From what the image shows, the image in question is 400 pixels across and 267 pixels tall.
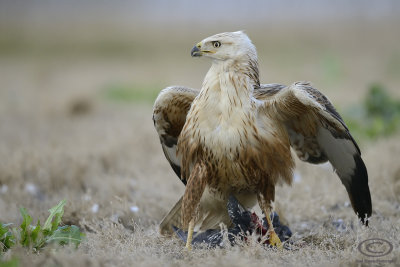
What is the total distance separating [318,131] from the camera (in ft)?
14.2

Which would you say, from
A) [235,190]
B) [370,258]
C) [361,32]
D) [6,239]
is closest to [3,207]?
[6,239]

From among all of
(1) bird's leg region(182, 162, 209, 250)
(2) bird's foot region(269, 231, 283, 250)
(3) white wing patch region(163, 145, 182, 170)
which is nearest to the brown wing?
(3) white wing patch region(163, 145, 182, 170)

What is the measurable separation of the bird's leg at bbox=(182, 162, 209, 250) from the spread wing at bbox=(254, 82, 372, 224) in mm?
698

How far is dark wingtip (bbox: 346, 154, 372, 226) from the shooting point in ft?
14.2

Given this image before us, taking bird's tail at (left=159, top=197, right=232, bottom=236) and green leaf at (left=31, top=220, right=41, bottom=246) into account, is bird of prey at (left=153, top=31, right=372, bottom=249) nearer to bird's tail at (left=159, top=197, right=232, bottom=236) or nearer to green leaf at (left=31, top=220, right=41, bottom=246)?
bird's tail at (left=159, top=197, right=232, bottom=236)

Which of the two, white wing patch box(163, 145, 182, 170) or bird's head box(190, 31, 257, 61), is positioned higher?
bird's head box(190, 31, 257, 61)

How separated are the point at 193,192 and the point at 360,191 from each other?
5.01 ft

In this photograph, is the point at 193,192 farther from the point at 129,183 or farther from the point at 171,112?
the point at 129,183

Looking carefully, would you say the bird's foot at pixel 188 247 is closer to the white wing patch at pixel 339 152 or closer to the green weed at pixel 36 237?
the green weed at pixel 36 237

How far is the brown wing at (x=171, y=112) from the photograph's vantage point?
441 cm

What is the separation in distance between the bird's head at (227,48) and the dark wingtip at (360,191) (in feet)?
4.24

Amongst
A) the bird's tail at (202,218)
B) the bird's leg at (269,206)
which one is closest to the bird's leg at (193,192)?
the bird's tail at (202,218)

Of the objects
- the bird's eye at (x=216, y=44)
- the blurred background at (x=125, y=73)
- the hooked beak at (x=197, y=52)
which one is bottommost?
the blurred background at (x=125, y=73)

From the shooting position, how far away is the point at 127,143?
7.92m
